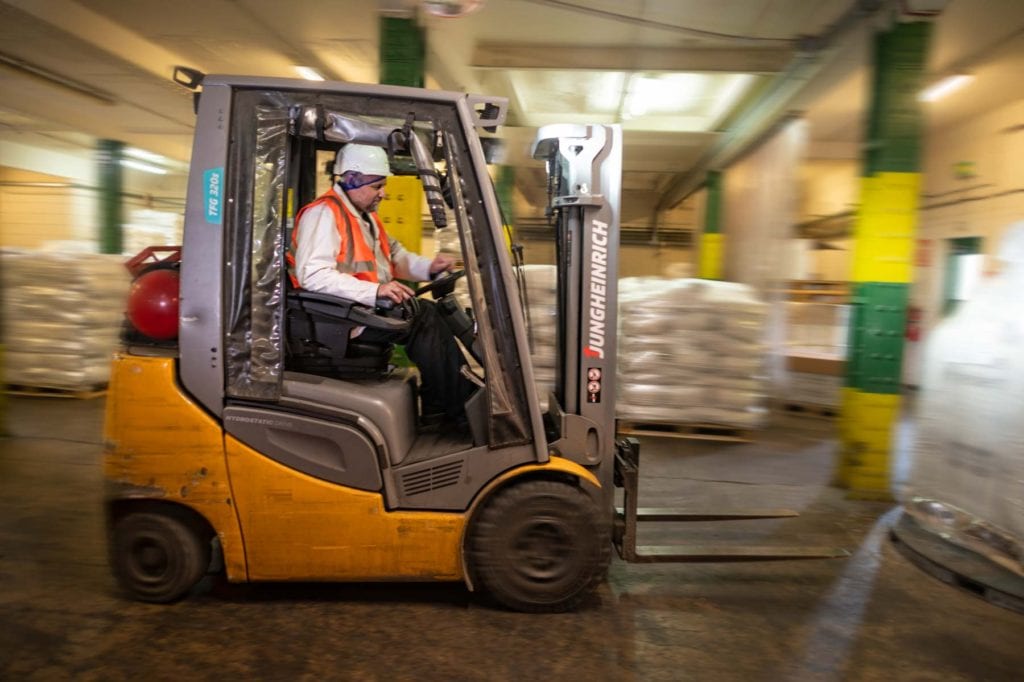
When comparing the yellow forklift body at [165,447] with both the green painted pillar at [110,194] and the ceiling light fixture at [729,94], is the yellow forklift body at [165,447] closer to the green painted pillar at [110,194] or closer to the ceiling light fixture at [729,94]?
the ceiling light fixture at [729,94]

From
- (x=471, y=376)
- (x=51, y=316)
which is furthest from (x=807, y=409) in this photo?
(x=51, y=316)

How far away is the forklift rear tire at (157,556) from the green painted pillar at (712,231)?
A: 9.98m

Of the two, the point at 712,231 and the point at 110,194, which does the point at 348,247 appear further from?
the point at 110,194

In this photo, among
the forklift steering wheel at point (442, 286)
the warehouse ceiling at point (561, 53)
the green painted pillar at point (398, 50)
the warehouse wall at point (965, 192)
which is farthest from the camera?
the warehouse wall at point (965, 192)

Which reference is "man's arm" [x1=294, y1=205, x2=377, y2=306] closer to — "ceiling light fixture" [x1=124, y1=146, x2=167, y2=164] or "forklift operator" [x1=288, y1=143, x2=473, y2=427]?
"forklift operator" [x1=288, y1=143, x2=473, y2=427]

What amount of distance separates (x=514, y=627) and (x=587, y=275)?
63.3 inches

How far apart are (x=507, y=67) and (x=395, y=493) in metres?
6.03

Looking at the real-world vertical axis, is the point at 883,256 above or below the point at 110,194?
below

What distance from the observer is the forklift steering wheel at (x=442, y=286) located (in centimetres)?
318

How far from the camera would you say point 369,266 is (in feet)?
9.62

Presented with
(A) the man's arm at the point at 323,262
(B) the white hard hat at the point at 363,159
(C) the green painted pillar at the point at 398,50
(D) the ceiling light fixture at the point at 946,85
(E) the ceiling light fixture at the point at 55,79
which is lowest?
(A) the man's arm at the point at 323,262

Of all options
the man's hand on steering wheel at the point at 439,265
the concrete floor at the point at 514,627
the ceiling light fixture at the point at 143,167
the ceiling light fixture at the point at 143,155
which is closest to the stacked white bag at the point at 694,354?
the concrete floor at the point at 514,627

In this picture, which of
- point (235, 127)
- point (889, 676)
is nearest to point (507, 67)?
point (235, 127)

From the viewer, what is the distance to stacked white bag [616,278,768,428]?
6.38 meters
